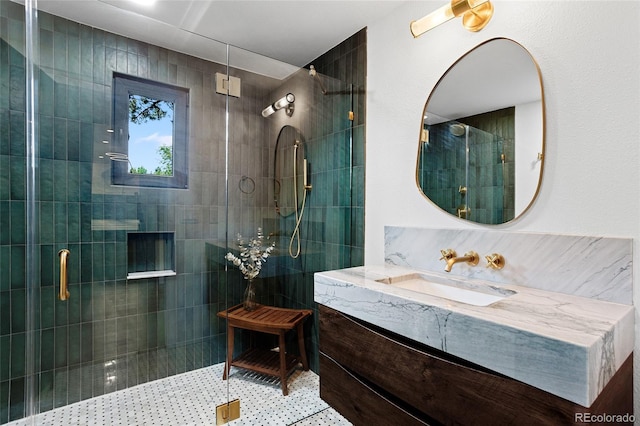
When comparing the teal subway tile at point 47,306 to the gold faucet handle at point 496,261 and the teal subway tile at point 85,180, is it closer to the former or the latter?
the teal subway tile at point 85,180

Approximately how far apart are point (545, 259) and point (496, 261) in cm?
18

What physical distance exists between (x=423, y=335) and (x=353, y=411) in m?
0.58

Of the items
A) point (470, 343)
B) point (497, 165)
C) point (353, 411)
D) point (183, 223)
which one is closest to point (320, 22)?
point (497, 165)

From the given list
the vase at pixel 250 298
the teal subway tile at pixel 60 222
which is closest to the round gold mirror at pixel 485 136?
the vase at pixel 250 298

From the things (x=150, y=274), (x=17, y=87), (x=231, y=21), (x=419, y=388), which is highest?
(x=231, y=21)

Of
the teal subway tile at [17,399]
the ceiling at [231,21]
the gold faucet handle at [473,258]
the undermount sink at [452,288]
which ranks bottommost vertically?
the teal subway tile at [17,399]

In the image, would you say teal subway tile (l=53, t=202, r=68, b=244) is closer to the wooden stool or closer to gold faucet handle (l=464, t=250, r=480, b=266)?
the wooden stool

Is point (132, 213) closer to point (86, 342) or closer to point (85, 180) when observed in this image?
point (85, 180)

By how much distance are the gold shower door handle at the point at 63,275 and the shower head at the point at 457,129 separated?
7.12 feet

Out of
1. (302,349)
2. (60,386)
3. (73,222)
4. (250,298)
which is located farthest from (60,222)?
(302,349)

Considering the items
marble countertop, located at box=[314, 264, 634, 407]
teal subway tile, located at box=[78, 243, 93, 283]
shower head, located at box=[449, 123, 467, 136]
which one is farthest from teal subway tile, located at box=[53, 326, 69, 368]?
shower head, located at box=[449, 123, 467, 136]

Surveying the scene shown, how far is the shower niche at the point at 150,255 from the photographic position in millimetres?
1905

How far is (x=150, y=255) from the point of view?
196cm

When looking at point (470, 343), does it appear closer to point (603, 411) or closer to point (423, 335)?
point (423, 335)
